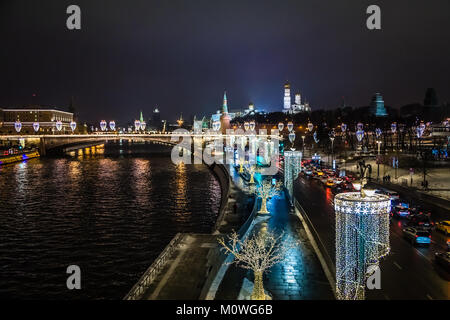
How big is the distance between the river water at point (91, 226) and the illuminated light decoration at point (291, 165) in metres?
4.74

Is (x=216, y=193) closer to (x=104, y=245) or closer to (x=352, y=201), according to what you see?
(x=104, y=245)

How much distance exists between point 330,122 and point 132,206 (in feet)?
177

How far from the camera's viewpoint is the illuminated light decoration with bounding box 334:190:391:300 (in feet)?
20.5

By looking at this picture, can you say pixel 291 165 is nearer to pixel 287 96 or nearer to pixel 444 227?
pixel 444 227

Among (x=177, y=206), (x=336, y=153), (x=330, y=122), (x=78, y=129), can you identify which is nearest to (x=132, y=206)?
(x=177, y=206)

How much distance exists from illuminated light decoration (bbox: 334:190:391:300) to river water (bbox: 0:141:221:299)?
763 cm

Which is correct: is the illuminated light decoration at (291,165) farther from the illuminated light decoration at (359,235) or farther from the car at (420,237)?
the illuminated light decoration at (359,235)

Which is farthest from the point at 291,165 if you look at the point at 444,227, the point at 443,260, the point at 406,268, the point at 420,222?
the point at 443,260

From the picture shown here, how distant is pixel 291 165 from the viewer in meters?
18.2

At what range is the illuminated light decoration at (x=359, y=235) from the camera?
626cm

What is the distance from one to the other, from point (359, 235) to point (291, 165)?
11.9 meters

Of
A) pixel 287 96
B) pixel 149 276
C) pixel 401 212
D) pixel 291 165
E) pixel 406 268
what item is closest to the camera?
pixel 149 276
